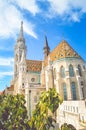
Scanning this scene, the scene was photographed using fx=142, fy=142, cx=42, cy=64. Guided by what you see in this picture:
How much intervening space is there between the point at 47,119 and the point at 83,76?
27.3m

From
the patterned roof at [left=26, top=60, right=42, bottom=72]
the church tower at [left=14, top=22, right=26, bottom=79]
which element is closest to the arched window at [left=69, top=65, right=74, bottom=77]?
the patterned roof at [left=26, top=60, right=42, bottom=72]

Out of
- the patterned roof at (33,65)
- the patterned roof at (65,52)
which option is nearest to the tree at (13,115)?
the patterned roof at (65,52)

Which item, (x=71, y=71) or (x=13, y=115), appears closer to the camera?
(x=13, y=115)

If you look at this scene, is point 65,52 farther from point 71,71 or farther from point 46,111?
point 46,111

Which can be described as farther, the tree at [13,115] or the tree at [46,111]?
the tree at [13,115]

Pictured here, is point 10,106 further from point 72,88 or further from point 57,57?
point 57,57

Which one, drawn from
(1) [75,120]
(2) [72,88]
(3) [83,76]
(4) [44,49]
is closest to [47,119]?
(1) [75,120]

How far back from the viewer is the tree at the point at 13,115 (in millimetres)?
17778

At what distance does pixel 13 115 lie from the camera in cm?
1886

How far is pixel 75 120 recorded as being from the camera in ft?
68.4

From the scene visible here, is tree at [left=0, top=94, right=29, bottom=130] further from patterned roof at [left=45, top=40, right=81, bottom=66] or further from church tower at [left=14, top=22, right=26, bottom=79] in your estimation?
church tower at [left=14, top=22, right=26, bottom=79]

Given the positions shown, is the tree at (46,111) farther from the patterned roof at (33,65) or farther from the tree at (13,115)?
the patterned roof at (33,65)

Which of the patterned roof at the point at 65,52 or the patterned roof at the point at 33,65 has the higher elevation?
the patterned roof at the point at 65,52

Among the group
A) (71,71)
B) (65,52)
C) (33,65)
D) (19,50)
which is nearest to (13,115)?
(71,71)
